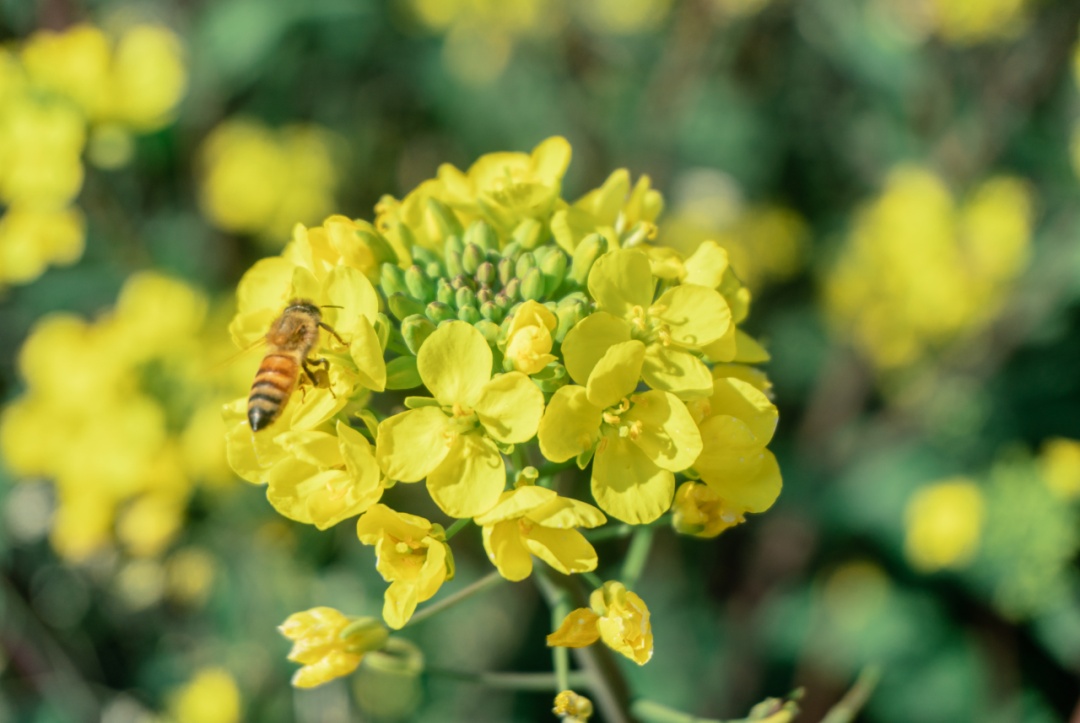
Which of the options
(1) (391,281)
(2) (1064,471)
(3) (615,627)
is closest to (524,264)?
(1) (391,281)

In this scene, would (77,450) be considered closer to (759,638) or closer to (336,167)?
(336,167)

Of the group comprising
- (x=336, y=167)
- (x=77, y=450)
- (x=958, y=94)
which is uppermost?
(x=958, y=94)

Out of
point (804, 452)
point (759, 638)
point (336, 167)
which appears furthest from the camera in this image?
point (336, 167)

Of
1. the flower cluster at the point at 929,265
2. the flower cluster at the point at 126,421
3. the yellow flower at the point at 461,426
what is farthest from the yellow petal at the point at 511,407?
the flower cluster at the point at 929,265

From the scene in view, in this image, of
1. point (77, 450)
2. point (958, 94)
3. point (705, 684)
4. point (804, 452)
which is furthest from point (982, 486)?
point (77, 450)

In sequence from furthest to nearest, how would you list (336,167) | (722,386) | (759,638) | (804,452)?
(336,167)
(804,452)
(759,638)
(722,386)

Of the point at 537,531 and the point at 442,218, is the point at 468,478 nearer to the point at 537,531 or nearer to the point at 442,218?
the point at 537,531

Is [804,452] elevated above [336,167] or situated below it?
below
